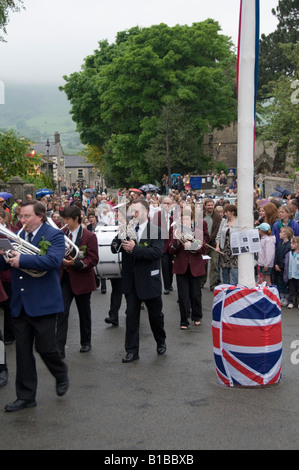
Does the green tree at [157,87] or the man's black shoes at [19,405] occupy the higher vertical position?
the green tree at [157,87]

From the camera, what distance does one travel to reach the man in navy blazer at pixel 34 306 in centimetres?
612

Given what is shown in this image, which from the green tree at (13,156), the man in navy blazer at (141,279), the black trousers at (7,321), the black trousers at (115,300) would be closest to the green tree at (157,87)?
the green tree at (13,156)

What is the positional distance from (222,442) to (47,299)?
7.22ft

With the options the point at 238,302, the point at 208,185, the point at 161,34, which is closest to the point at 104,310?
the point at 238,302

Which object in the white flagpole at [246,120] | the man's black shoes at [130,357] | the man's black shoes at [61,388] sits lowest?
the man's black shoes at [130,357]

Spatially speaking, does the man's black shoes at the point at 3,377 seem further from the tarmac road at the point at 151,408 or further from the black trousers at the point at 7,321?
the black trousers at the point at 7,321

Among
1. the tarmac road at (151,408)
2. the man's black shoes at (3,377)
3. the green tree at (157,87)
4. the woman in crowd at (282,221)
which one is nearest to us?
the tarmac road at (151,408)

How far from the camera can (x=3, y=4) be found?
20281mm

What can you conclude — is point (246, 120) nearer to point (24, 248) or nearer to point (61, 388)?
point (24, 248)

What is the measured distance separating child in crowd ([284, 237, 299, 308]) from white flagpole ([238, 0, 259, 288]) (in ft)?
15.8

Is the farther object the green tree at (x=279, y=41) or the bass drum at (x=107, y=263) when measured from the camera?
the green tree at (x=279, y=41)

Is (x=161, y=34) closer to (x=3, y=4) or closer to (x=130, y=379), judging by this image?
(x=3, y=4)

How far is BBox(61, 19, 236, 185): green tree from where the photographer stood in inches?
1875

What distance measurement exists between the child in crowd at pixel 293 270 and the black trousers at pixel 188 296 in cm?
228
